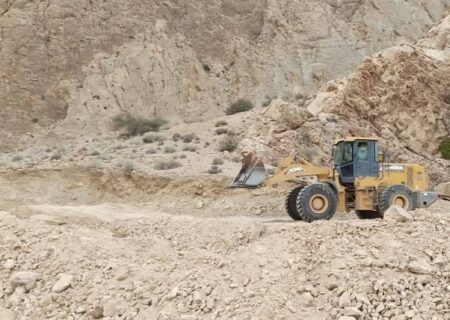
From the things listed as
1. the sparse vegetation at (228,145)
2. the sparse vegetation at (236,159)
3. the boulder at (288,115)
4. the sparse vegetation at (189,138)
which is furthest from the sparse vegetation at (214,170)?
the sparse vegetation at (189,138)

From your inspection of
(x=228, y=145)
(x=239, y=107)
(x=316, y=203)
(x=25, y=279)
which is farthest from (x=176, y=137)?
(x=25, y=279)

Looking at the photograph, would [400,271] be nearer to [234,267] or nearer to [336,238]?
[336,238]

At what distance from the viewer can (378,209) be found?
12.1 m

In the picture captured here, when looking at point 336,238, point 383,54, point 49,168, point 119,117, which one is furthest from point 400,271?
point 119,117

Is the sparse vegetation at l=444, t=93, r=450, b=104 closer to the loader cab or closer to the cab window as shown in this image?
the loader cab

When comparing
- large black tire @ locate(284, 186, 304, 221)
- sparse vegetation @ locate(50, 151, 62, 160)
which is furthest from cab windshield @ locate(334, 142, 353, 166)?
sparse vegetation @ locate(50, 151, 62, 160)

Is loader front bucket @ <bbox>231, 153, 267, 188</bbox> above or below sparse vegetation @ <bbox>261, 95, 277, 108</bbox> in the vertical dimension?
below

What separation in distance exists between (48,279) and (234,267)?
2644mm

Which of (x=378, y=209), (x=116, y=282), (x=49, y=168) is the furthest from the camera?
(x=49, y=168)

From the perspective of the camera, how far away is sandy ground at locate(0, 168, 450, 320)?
7.09 m

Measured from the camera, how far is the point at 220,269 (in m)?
8.16

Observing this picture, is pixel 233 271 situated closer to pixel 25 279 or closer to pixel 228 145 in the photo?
pixel 25 279

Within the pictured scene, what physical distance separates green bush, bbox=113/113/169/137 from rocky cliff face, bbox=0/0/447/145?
66cm

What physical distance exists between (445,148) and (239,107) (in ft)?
34.5
